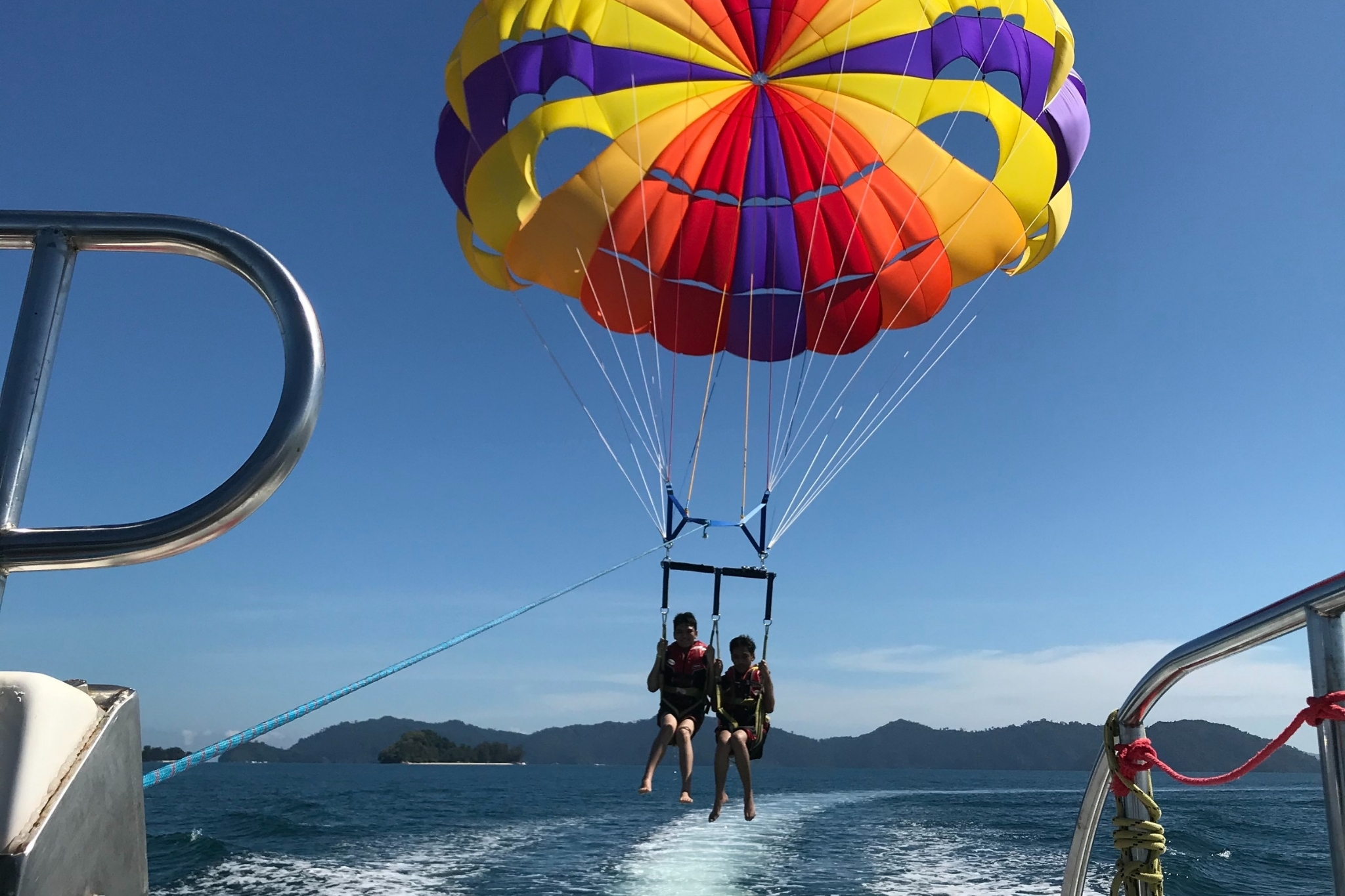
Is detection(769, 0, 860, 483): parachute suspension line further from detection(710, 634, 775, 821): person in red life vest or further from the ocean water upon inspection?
the ocean water

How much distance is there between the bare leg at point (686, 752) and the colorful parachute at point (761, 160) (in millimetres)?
3931

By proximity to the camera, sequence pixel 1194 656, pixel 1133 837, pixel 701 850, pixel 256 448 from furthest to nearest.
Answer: pixel 701 850
pixel 1133 837
pixel 1194 656
pixel 256 448

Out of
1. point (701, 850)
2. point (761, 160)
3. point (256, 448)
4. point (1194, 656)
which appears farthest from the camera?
point (701, 850)

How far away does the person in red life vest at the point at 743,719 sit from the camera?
242 inches

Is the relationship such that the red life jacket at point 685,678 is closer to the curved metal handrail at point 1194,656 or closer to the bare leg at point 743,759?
the bare leg at point 743,759

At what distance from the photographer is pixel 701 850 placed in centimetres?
1858

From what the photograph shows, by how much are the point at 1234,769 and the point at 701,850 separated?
1863 centimetres

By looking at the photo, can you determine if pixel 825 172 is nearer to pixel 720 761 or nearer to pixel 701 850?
pixel 720 761

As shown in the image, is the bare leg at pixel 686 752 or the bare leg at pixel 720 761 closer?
the bare leg at pixel 686 752

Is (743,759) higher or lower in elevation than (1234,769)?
lower

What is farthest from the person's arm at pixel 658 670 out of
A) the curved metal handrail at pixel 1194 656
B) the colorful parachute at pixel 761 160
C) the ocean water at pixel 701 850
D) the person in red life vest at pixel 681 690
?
the ocean water at pixel 701 850

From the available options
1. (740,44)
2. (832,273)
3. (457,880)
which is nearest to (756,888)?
(457,880)

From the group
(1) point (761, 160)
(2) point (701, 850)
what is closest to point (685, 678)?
(1) point (761, 160)

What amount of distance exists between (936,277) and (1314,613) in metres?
7.98
